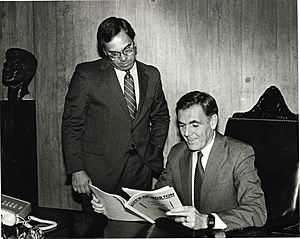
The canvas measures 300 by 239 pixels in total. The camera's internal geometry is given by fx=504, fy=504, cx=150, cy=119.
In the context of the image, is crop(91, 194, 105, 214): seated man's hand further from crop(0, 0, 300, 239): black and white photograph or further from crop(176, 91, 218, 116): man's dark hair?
crop(176, 91, 218, 116): man's dark hair

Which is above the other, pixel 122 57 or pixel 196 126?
pixel 122 57

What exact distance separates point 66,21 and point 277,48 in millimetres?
1495

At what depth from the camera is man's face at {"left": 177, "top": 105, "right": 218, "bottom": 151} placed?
87.8 inches

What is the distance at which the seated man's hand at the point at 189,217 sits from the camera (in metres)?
1.79

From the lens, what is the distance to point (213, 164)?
2.22 meters

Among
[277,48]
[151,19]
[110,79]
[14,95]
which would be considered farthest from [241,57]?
[14,95]

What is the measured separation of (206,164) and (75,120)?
2.66 feet

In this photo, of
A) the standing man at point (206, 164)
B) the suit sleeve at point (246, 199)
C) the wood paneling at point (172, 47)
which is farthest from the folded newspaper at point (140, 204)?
the wood paneling at point (172, 47)

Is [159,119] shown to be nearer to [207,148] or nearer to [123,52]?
[123,52]

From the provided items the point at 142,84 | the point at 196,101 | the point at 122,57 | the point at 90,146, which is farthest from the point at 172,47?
the point at 196,101

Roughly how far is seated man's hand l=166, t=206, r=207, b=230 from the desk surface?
0.07ft

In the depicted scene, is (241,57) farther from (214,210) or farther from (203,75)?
(214,210)

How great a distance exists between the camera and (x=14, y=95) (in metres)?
3.38

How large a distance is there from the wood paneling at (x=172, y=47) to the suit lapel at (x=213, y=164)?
100 cm
